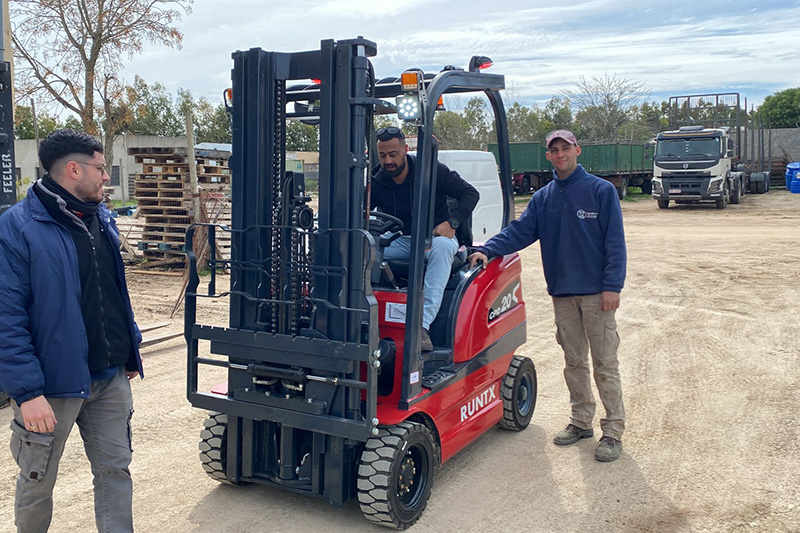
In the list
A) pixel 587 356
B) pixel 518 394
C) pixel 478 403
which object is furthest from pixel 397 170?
pixel 518 394

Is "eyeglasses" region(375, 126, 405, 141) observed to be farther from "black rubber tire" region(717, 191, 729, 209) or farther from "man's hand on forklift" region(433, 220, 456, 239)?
"black rubber tire" region(717, 191, 729, 209)

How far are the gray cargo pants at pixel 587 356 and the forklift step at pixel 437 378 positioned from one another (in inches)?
48.6

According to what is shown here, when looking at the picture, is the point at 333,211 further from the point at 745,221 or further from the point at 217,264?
the point at 745,221

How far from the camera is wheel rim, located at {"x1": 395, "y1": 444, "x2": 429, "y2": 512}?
14.0ft

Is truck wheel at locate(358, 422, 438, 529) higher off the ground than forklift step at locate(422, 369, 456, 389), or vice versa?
forklift step at locate(422, 369, 456, 389)

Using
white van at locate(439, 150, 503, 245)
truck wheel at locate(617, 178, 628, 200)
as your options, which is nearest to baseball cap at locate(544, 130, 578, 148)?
white van at locate(439, 150, 503, 245)

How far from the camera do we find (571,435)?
5684 millimetres

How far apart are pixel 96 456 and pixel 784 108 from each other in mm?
57283

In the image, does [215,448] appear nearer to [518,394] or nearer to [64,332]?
[64,332]

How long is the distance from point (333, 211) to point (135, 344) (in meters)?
1.23

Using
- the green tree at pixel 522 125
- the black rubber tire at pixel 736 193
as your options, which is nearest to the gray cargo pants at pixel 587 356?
the black rubber tire at pixel 736 193

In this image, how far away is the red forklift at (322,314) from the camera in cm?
409

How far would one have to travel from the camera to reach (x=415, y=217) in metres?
4.40

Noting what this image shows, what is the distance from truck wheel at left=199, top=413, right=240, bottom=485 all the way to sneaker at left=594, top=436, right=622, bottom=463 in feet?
8.27
